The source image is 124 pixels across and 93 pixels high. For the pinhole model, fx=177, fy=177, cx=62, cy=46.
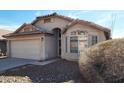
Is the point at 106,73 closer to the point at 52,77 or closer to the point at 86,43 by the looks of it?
the point at 52,77

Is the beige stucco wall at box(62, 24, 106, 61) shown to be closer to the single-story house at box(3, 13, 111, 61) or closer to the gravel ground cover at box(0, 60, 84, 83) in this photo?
the single-story house at box(3, 13, 111, 61)

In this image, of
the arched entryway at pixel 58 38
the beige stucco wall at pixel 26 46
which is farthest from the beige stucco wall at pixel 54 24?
the beige stucco wall at pixel 26 46

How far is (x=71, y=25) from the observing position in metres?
14.1

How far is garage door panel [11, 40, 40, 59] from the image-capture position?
50.1 feet

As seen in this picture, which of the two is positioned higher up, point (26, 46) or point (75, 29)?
point (75, 29)

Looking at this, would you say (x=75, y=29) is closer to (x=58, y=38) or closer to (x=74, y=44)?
(x=74, y=44)

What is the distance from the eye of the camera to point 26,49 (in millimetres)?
16047

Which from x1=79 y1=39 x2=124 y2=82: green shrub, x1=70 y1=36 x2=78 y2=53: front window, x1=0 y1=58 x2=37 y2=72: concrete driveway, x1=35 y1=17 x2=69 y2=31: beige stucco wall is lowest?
x1=0 y1=58 x2=37 y2=72: concrete driveway

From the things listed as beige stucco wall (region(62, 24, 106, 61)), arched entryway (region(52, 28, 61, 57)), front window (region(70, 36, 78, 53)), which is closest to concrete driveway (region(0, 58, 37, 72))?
beige stucco wall (region(62, 24, 106, 61))

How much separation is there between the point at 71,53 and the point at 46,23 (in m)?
4.15

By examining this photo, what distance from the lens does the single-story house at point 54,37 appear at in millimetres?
13531

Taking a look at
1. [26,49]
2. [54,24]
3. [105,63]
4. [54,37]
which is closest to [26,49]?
[26,49]

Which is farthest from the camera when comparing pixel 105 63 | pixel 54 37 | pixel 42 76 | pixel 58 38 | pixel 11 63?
pixel 58 38
